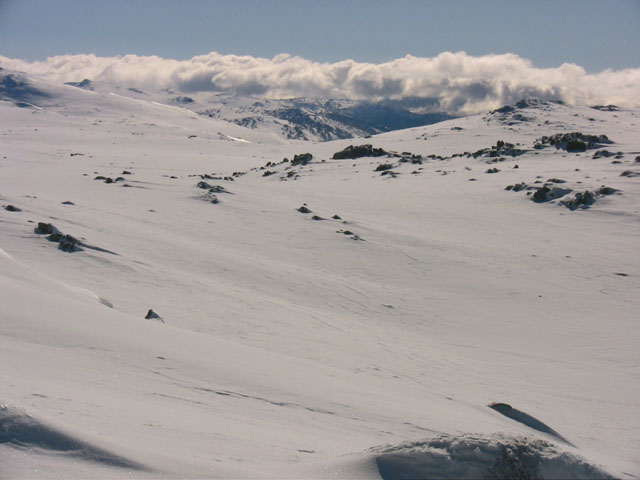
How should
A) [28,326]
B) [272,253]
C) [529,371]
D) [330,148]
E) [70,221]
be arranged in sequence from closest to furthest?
[28,326] < [529,371] < [70,221] < [272,253] < [330,148]

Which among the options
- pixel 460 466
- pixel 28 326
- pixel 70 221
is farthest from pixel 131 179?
pixel 460 466

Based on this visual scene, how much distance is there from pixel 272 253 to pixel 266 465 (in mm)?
14286

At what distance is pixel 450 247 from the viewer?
20031 mm

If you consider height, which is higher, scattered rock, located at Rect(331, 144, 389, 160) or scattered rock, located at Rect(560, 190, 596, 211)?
scattered rock, located at Rect(331, 144, 389, 160)

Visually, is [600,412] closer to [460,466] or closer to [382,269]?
[460,466]

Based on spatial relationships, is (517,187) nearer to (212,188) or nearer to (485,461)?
(212,188)

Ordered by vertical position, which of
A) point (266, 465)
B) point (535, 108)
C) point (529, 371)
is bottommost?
point (529, 371)

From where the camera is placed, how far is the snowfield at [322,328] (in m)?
3.69

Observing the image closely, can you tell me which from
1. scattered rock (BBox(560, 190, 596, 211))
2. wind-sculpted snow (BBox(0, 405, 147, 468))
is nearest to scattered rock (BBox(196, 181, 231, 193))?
scattered rock (BBox(560, 190, 596, 211))

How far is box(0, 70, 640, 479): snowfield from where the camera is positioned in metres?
3.69

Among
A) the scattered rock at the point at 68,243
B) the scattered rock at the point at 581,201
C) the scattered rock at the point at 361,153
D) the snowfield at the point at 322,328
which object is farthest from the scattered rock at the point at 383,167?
the scattered rock at the point at 68,243

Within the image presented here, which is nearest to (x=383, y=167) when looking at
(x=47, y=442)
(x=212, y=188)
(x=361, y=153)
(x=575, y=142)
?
(x=361, y=153)

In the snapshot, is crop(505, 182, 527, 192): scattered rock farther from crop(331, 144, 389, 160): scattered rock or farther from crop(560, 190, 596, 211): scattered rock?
crop(331, 144, 389, 160): scattered rock

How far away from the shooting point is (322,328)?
11.2 metres
